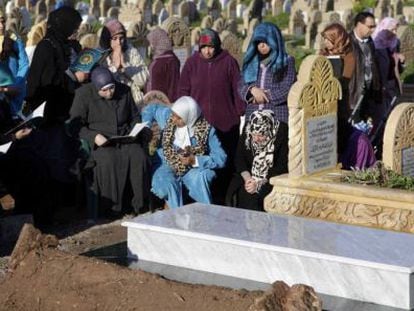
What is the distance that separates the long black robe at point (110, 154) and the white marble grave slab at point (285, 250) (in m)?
2.10

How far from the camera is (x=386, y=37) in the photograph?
41.8 ft

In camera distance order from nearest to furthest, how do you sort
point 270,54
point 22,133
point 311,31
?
point 22,133 → point 270,54 → point 311,31

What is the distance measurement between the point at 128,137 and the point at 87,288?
3.51 metres

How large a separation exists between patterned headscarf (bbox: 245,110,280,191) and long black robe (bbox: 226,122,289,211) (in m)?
0.03

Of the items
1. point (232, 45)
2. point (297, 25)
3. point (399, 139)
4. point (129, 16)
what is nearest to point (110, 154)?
point (399, 139)

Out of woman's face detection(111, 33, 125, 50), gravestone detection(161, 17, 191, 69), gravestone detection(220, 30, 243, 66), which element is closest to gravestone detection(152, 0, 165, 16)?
gravestone detection(220, 30, 243, 66)

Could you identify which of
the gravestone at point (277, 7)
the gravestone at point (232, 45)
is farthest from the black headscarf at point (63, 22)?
the gravestone at point (277, 7)

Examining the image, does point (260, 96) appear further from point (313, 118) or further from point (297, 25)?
point (297, 25)

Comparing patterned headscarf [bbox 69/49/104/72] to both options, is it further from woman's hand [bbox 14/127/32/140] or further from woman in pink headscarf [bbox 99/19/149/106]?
woman's hand [bbox 14/127/32/140]

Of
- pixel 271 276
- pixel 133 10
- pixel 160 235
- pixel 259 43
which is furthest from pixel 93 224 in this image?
pixel 133 10

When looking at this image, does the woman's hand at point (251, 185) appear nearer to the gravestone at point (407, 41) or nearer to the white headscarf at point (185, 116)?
the white headscarf at point (185, 116)

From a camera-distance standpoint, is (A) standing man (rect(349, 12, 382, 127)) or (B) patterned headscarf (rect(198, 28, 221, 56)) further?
(B) patterned headscarf (rect(198, 28, 221, 56))

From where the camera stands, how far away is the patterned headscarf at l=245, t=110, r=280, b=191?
29.3 feet

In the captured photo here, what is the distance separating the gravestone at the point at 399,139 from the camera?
28.2 ft
